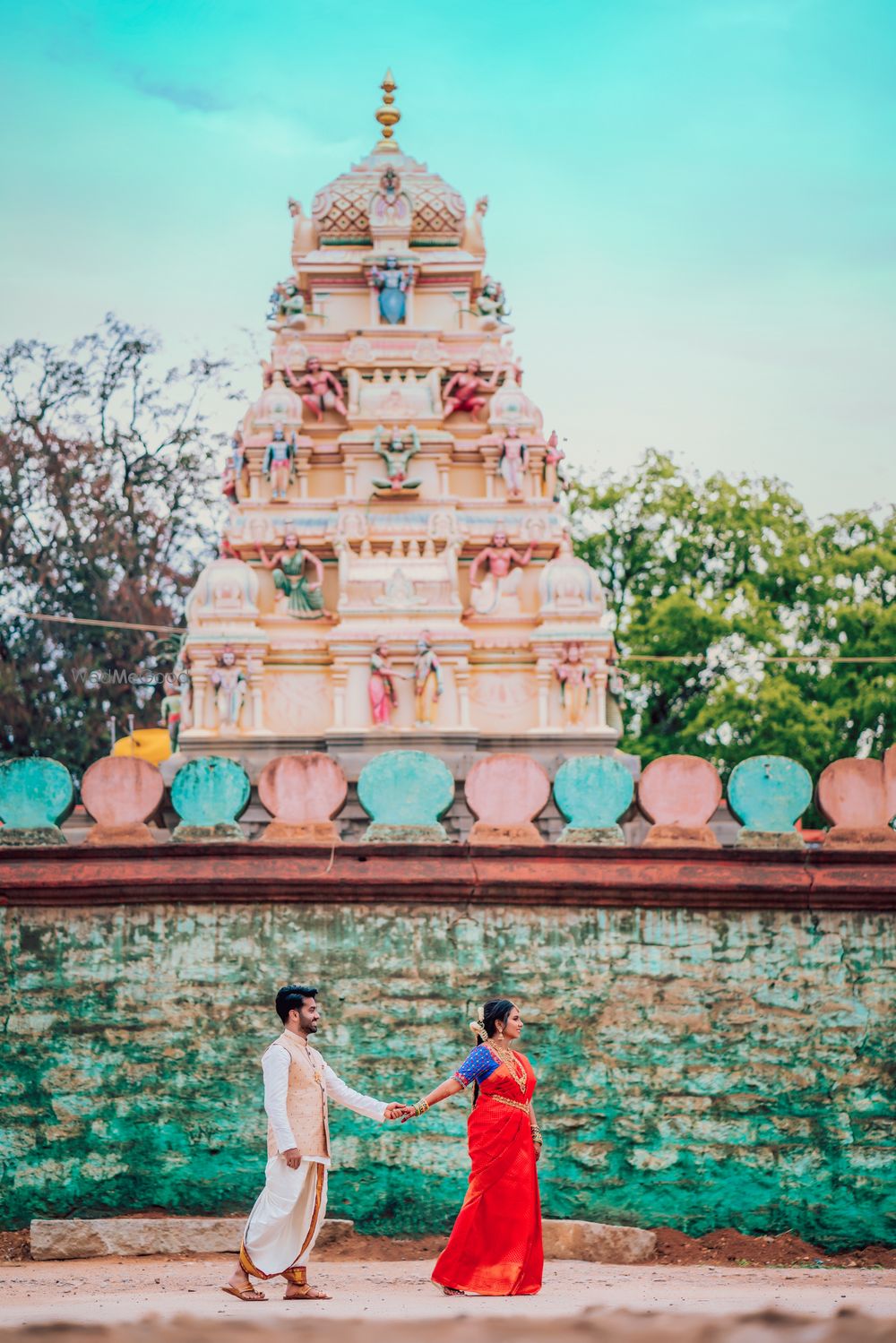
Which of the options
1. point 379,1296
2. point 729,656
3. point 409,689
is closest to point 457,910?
point 379,1296

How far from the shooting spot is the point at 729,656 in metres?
28.0

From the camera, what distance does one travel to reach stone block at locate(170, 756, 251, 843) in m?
10.2

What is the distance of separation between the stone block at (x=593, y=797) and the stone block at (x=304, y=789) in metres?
1.26

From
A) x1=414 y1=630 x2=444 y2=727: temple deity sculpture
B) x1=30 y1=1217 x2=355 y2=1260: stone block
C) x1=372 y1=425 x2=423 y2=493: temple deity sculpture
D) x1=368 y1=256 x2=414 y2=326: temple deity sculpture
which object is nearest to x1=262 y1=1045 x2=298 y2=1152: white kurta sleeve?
x1=30 y1=1217 x2=355 y2=1260: stone block

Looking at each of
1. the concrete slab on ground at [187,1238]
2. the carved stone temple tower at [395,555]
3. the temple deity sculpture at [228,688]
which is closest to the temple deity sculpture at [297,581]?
the carved stone temple tower at [395,555]

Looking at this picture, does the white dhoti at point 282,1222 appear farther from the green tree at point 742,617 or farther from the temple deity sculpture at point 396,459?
the green tree at point 742,617

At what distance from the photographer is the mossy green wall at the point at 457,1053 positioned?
947 centimetres

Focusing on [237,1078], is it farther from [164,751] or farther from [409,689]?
[164,751]

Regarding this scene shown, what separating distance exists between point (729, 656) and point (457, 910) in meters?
18.7

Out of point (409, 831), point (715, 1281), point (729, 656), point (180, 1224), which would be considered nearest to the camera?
point (715, 1281)

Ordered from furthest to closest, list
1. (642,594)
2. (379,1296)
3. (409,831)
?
(642,594), (409,831), (379,1296)

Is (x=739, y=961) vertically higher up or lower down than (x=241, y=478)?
lower down

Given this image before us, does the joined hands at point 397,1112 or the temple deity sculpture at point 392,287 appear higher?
the temple deity sculpture at point 392,287

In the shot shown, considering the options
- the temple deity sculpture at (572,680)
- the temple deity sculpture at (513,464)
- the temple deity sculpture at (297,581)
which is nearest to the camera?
the temple deity sculpture at (572,680)
